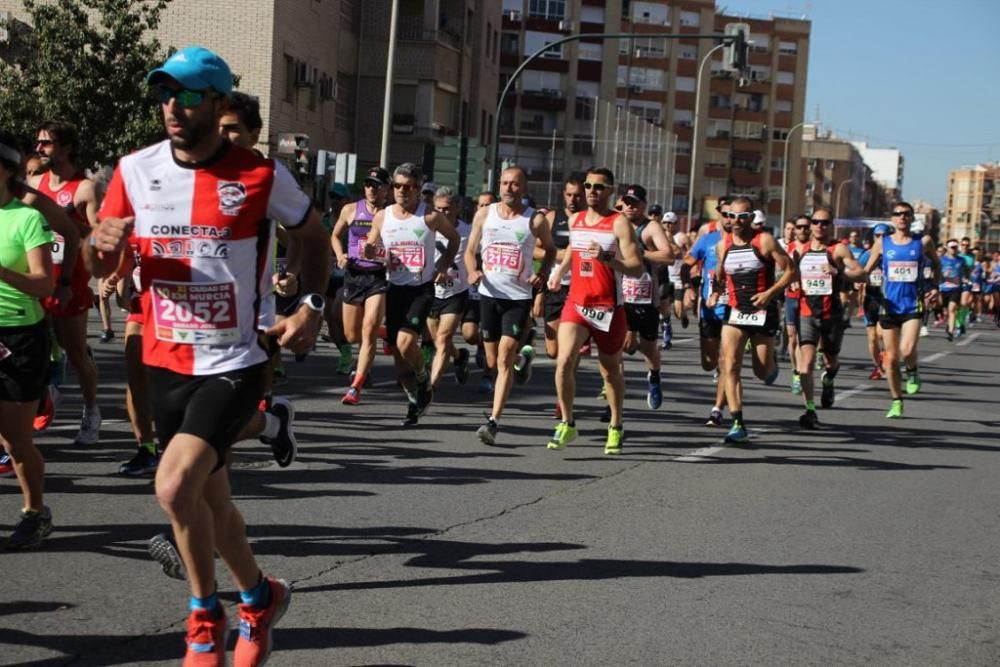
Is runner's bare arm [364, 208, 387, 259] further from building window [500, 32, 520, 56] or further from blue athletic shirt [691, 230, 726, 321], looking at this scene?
building window [500, 32, 520, 56]

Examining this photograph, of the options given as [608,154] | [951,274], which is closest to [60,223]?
[951,274]

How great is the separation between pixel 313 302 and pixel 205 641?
42.8 inches

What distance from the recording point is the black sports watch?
5.12 m

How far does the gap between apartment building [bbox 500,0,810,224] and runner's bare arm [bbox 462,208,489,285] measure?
60.1 metres

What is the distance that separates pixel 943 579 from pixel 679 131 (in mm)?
116485

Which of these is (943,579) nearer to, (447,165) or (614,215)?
(614,215)

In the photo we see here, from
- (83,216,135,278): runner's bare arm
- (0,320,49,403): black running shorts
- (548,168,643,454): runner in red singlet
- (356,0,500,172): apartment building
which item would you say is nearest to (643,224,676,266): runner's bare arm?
(548,168,643,454): runner in red singlet

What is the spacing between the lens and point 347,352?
16531 mm

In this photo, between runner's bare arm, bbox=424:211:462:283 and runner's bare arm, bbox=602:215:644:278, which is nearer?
runner's bare arm, bbox=602:215:644:278

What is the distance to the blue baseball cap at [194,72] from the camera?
15.9 ft

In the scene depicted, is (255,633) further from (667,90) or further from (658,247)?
(667,90)

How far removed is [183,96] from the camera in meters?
4.90

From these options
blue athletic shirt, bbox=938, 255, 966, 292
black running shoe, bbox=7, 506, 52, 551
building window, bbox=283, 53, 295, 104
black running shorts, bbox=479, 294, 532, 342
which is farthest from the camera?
building window, bbox=283, 53, 295, 104

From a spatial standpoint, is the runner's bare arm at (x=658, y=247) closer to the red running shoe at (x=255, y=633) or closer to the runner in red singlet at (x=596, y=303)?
the runner in red singlet at (x=596, y=303)
